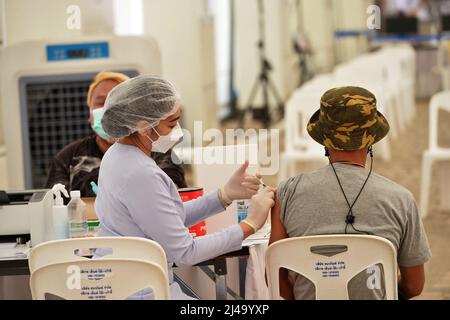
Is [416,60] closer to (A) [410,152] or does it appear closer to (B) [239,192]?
(A) [410,152]

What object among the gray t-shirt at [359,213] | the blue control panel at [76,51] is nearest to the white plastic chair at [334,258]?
the gray t-shirt at [359,213]

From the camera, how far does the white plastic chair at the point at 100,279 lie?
2.66 m

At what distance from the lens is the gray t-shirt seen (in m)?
2.80

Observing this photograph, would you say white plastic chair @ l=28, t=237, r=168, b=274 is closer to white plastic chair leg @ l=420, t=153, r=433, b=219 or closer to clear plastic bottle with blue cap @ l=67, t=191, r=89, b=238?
clear plastic bottle with blue cap @ l=67, t=191, r=89, b=238

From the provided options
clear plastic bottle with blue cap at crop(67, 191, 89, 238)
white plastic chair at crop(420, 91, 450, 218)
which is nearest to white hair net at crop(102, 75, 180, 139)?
clear plastic bottle with blue cap at crop(67, 191, 89, 238)

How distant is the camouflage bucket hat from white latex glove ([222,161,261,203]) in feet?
1.44

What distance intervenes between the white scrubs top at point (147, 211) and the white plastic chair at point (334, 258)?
25 cm

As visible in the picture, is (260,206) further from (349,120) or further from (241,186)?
(349,120)

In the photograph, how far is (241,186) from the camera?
127 inches

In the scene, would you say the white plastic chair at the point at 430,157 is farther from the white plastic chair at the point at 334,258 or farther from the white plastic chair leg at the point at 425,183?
the white plastic chair at the point at 334,258

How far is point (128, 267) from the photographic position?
2.67m

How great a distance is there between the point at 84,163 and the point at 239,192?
1129mm

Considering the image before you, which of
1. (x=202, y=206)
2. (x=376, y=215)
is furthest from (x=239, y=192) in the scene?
(x=376, y=215)

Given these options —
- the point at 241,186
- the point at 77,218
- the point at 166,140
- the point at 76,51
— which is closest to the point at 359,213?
the point at 241,186
